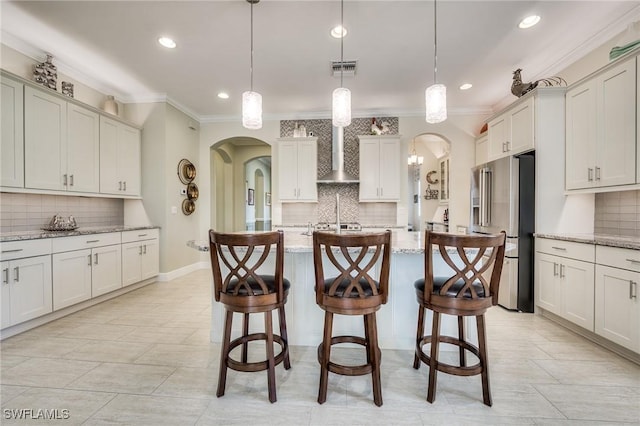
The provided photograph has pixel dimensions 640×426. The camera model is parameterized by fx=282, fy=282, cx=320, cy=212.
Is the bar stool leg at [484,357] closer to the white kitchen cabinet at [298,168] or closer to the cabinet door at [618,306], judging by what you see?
the cabinet door at [618,306]

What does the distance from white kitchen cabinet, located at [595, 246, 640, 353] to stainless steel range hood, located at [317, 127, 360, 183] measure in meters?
3.26

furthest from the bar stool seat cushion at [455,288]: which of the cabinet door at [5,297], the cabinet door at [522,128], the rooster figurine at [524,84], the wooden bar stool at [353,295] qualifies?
the cabinet door at [5,297]

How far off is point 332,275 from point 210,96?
12.0 feet

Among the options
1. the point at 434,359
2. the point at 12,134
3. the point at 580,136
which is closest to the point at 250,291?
the point at 434,359

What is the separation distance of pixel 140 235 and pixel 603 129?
535 centimetres

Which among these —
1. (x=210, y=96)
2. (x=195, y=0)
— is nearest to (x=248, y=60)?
(x=195, y=0)

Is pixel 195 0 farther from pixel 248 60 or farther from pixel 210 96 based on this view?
pixel 210 96

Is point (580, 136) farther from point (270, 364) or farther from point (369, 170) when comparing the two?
point (270, 364)

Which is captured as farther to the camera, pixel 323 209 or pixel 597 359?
pixel 323 209

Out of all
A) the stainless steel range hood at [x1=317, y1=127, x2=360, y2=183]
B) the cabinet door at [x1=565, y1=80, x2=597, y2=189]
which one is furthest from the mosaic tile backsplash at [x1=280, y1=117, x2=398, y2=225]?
the cabinet door at [x1=565, y1=80, x2=597, y2=189]

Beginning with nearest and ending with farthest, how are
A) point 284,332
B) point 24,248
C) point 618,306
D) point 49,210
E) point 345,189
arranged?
point 284,332, point 618,306, point 24,248, point 49,210, point 345,189

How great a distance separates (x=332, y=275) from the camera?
229cm

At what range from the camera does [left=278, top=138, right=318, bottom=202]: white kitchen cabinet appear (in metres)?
4.95

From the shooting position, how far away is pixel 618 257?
2137 millimetres
